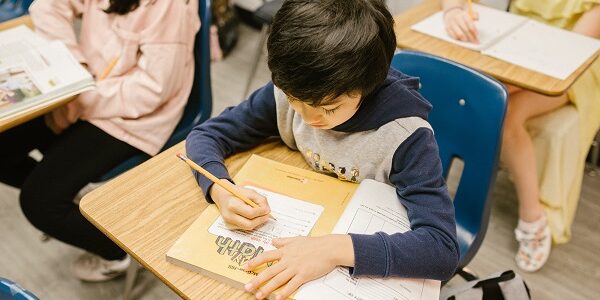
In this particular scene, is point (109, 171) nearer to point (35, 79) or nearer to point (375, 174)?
point (35, 79)

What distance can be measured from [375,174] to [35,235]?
1.48m

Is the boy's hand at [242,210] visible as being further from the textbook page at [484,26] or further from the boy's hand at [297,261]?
the textbook page at [484,26]

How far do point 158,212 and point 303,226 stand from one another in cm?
27

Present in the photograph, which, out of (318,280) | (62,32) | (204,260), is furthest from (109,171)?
(318,280)

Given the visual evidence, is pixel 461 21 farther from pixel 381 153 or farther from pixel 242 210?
pixel 242 210

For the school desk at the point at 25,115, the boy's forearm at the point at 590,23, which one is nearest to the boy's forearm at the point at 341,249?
the school desk at the point at 25,115

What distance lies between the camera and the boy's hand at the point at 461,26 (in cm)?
165

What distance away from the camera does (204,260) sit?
2.71 ft

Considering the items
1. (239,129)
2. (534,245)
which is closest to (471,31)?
(534,245)

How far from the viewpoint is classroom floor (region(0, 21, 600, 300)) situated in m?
1.73

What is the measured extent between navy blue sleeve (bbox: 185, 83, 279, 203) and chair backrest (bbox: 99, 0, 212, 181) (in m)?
0.49

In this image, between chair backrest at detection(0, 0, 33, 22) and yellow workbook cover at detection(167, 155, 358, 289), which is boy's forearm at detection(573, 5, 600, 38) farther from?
chair backrest at detection(0, 0, 33, 22)

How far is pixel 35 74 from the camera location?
130 centimetres

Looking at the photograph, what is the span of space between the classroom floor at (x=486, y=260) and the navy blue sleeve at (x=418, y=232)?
1.09 meters
